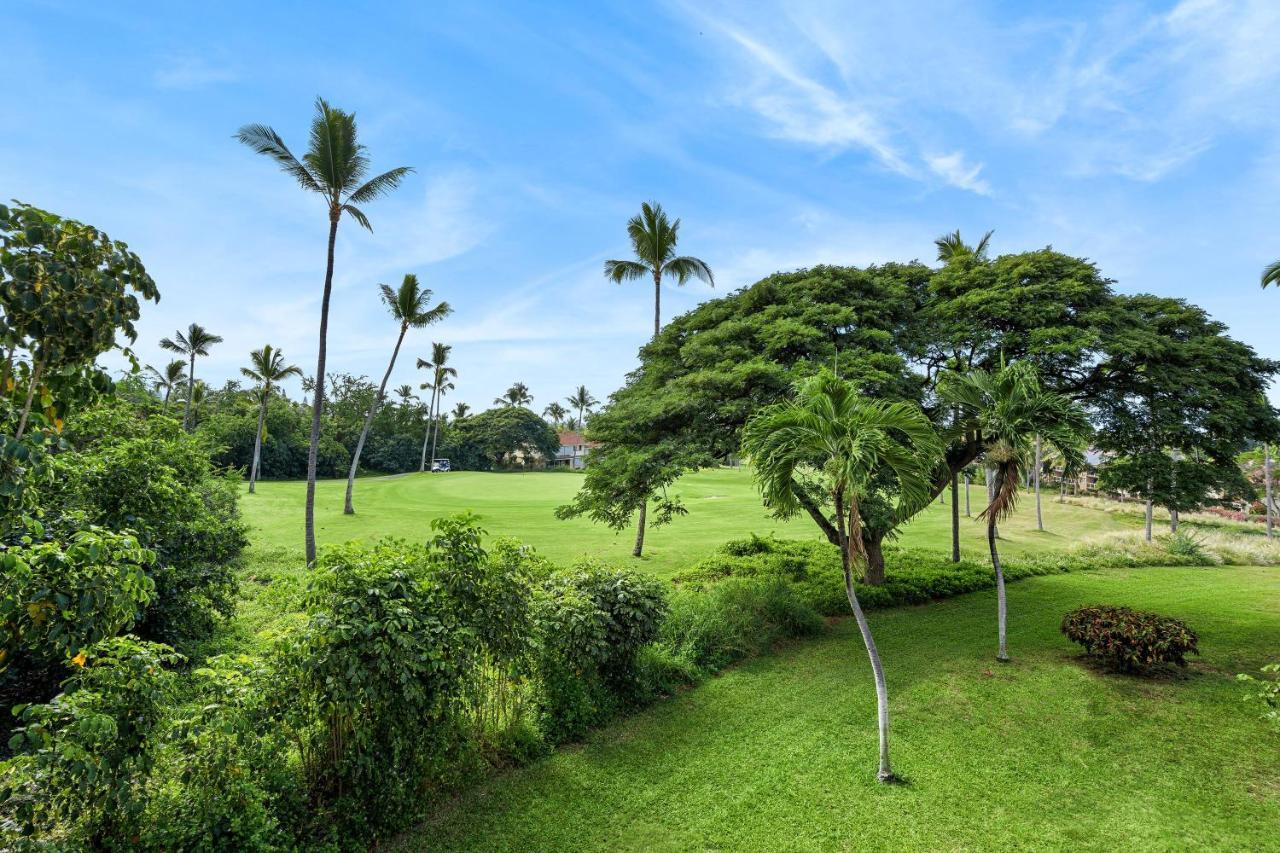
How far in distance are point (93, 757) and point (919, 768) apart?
774 cm

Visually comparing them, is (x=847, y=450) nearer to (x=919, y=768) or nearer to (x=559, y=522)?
(x=919, y=768)

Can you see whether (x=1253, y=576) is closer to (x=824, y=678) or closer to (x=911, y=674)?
(x=911, y=674)

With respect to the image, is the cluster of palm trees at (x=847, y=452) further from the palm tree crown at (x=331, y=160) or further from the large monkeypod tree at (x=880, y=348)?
the palm tree crown at (x=331, y=160)

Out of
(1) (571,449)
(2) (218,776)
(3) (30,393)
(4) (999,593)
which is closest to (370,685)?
(2) (218,776)

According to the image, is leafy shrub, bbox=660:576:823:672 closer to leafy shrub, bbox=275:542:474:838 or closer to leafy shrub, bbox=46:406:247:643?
leafy shrub, bbox=275:542:474:838

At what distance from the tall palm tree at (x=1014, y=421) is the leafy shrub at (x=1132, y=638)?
2.51 metres

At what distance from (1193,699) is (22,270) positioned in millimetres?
13783

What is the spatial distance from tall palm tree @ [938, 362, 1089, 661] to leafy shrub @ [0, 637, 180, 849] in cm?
1064

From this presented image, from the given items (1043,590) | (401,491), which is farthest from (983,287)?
(401,491)

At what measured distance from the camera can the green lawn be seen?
2183cm

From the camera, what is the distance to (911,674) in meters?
9.87

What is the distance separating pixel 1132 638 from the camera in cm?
937

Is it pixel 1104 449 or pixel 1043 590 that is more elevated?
pixel 1104 449

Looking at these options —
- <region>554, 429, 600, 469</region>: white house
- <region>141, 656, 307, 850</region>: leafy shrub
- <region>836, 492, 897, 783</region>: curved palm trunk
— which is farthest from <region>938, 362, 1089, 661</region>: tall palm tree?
<region>554, 429, 600, 469</region>: white house
